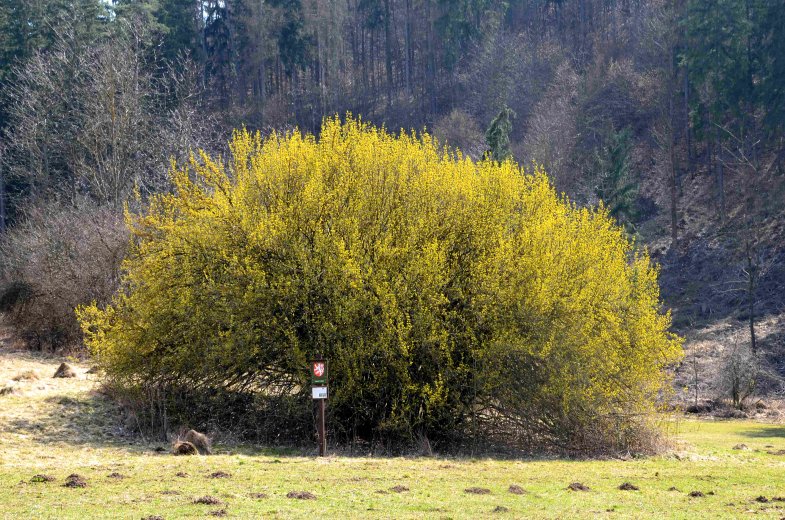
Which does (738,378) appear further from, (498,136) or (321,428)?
(321,428)

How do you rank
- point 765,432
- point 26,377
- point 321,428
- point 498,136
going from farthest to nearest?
point 498,136 → point 765,432 → point 26,377 → point 321,428

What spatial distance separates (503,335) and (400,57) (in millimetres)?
62393

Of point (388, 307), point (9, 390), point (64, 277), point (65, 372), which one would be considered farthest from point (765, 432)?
point (64, 277)

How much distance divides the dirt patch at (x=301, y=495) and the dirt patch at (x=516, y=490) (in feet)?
9.79

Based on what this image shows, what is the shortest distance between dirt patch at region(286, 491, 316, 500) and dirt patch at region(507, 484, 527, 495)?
2.99 meters

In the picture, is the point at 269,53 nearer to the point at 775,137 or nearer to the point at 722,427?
the point at 775,137

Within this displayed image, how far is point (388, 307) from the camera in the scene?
17.9 m

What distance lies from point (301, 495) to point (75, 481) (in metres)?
3.06

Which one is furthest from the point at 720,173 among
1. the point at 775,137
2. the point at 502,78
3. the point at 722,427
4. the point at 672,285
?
the point at 722,427

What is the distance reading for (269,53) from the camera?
227 ft

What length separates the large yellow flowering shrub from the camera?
18.2 meters

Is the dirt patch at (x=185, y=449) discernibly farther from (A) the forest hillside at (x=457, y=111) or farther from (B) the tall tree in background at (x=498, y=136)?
(B) the tall tree in background at (x=498, y=136)

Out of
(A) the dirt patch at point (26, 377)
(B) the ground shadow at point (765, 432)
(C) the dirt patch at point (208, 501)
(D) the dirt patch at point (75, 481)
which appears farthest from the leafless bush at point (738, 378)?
(D) the dirt patch at point (75, 481)

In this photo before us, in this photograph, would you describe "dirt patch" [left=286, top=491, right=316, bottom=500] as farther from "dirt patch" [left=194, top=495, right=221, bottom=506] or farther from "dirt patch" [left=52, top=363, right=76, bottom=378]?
"dirt patch" [left=52, top=363, right=76, bottom=378]
